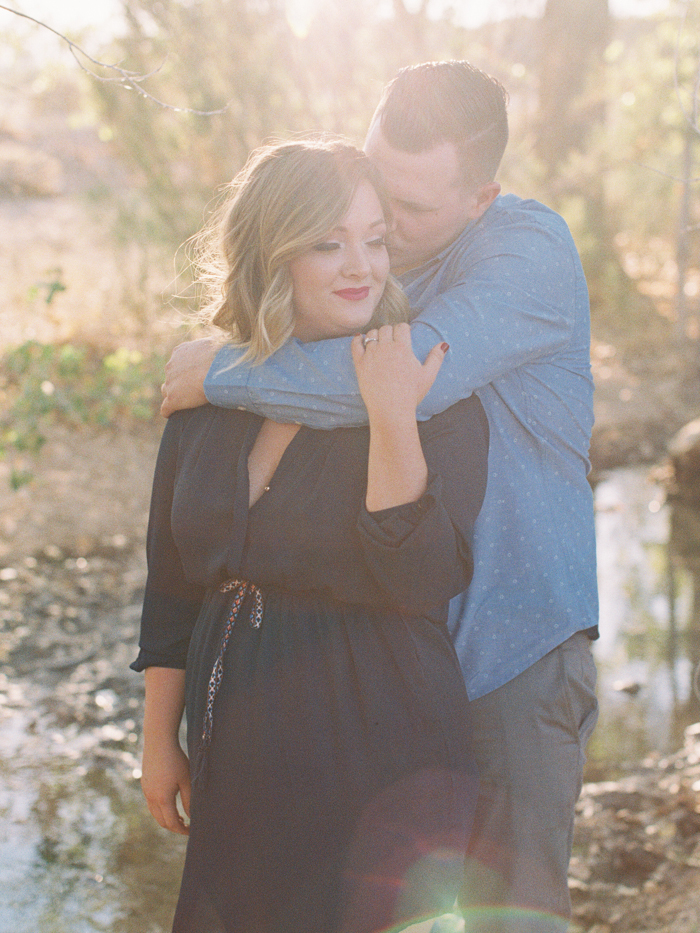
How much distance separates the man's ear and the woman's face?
338 mm

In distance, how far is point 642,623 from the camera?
5.20 meters

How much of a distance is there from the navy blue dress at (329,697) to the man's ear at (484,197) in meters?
0.59

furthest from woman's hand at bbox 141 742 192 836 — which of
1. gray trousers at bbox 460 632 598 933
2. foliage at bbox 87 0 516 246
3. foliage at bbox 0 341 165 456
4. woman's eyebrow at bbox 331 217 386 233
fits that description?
foliage at bbox 87 0 516 246

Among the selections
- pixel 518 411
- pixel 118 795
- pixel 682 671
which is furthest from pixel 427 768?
pixel 682 671

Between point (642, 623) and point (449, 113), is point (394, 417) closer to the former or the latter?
point (449, 113)

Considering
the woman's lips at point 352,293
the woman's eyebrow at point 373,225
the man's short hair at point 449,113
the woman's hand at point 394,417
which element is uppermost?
the man's short hair at point 449,113

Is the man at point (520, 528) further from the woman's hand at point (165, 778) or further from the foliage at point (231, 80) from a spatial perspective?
the foliage at point (231, 80)

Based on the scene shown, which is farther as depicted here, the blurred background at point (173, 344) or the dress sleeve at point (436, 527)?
the blurred background at point (173, 344)

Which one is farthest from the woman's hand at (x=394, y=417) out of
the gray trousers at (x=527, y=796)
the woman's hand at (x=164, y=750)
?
the woman's hand at (x=164, y=750)

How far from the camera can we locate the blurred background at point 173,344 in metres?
3.36

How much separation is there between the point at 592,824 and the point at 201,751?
2.17m

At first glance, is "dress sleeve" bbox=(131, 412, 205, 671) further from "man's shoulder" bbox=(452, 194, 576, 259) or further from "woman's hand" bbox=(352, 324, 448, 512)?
"man's shoulder" bbox=(452, 194, 576, 259)

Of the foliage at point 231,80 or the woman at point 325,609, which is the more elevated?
the foliage at point 231,80

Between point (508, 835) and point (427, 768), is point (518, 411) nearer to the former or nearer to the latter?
point (427, 768)
